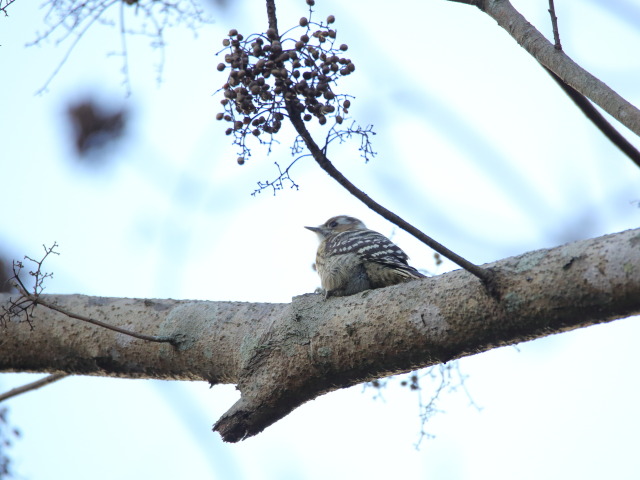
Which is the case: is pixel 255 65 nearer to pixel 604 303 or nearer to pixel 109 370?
pixel 604 303

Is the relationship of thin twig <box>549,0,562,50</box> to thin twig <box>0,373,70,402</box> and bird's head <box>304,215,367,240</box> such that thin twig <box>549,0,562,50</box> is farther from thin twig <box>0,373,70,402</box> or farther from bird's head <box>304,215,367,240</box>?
bird's head <box>304,215,367,240</box>

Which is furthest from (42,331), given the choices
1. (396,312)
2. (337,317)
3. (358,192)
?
(358,192)

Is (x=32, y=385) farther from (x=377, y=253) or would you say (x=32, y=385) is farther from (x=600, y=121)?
(x=600, y=121)

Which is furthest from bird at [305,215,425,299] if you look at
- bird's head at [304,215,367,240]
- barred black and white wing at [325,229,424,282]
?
bird's head at [304,215,367,240]

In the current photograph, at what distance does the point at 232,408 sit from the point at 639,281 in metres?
1.71

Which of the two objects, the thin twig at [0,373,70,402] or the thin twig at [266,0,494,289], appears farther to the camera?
the thin twig at [0,373,70,402]

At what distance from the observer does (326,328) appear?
10.5ft

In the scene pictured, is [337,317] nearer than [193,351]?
Yes

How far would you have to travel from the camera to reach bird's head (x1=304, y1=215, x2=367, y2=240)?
21.6ft

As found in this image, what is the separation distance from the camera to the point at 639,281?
7.94 feet

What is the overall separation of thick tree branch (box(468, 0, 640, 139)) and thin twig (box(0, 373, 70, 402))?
9.71 feet

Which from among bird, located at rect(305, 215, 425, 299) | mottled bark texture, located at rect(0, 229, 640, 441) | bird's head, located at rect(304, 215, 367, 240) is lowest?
mottled bark texture, located at rect(0, 229, 640, 441)

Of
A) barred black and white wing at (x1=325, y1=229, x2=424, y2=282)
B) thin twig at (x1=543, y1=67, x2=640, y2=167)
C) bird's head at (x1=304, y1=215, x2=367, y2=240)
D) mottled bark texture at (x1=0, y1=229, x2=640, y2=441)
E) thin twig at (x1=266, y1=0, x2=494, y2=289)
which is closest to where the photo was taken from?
thin twig at (x1=266, y1=0, x2=494, y2=289)

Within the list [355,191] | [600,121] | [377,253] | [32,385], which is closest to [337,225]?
[377,253]
